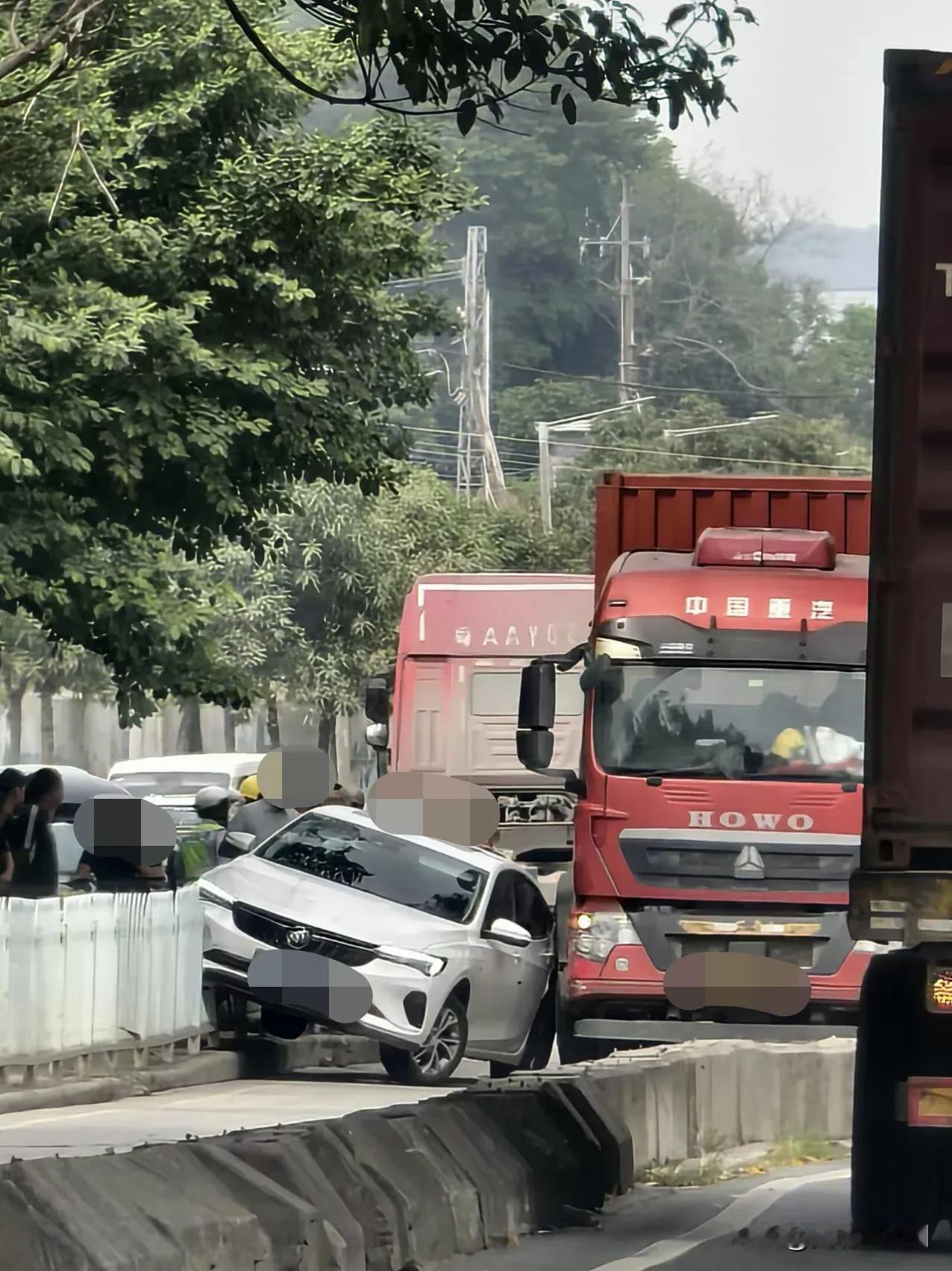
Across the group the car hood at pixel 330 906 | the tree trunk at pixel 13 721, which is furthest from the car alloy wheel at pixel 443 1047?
the tree trunk at pixel 13 721

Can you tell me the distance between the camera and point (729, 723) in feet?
52.6

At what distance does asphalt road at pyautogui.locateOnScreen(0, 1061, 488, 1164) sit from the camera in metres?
13.4

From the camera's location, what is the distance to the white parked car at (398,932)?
17156 millimetres

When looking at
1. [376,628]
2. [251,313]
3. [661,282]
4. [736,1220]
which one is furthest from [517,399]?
[736,1220]

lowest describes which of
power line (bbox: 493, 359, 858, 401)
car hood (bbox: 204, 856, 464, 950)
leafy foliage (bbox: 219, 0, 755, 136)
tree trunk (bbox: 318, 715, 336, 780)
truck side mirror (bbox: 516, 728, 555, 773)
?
tree trunk (bbox: 318, 715, 336, 780)

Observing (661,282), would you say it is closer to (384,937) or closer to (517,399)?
(517,399)

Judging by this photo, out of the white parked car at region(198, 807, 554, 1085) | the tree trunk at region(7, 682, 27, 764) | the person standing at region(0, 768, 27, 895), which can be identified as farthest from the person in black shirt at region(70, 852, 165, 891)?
the tree trunk at region(7, 682, 27, 764)

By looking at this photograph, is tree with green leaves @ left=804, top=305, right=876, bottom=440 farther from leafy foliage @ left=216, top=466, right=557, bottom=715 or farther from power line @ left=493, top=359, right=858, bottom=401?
leafy foliage @ left=216, top=466, right=557, bottom=715

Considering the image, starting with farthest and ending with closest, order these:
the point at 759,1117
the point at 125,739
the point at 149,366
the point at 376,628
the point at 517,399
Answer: the point at 517,399 < the point at 125,739 < the point at 376,628 < the point at 149,366 < the point at 759,1117

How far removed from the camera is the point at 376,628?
6550 cm

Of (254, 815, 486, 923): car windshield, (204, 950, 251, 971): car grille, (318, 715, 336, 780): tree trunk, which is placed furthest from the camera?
(318, 715, 336, 780): tree trunk

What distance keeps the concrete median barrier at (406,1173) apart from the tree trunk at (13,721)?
199 feet

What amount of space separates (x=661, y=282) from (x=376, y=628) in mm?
64373

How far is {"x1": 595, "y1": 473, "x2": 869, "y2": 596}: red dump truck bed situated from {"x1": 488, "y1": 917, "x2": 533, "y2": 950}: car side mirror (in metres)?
2.33
